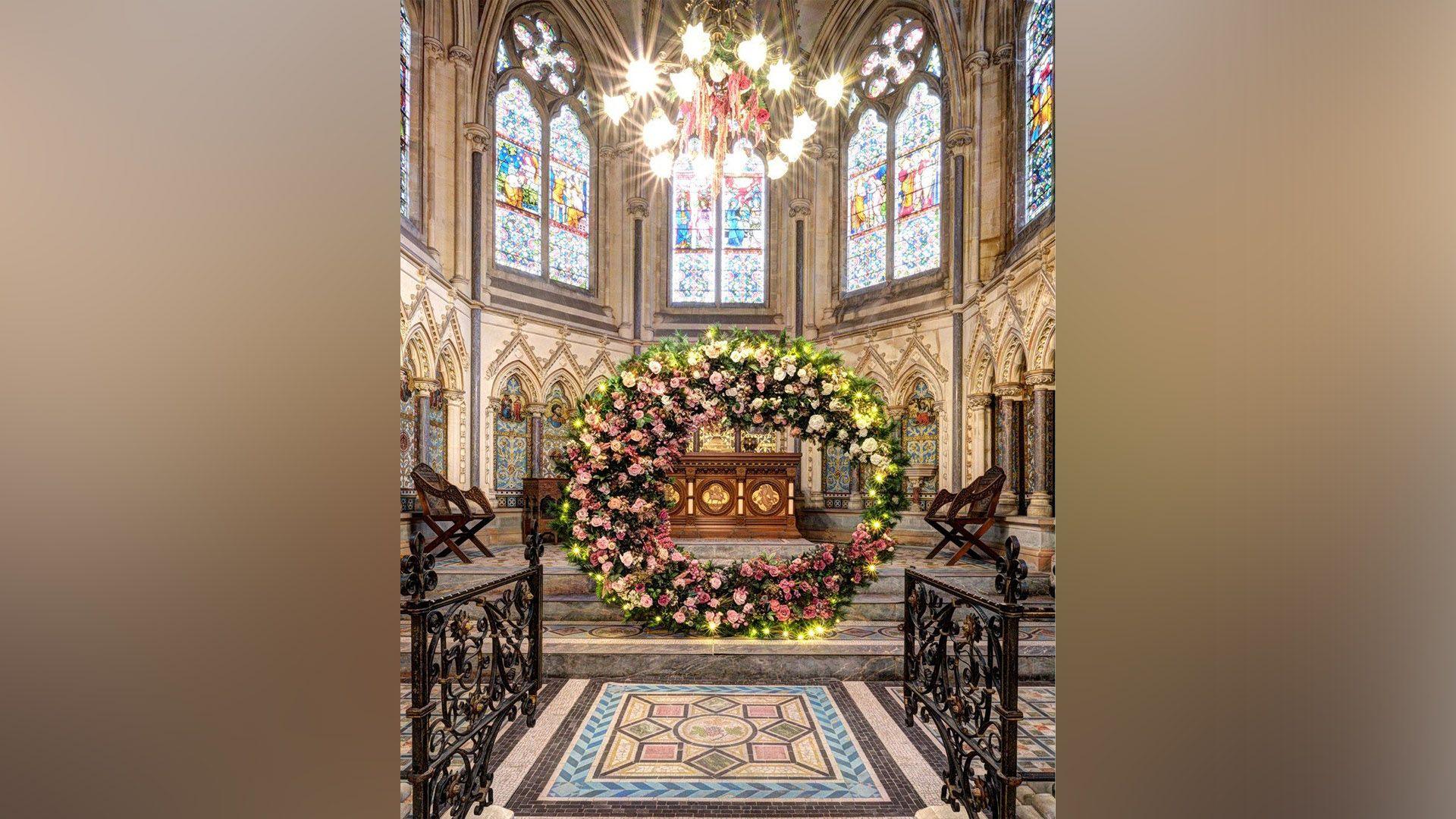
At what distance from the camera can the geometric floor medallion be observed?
323 centimetres

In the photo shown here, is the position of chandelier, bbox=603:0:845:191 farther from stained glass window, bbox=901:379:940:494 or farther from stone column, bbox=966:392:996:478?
stained glass window, bbox=901:379:940:494

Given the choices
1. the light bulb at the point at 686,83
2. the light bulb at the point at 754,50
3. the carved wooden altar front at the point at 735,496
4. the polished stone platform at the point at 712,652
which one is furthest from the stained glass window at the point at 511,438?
the light bulb at the point at 754,50

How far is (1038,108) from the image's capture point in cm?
820

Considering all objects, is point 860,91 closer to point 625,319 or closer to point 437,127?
point 625,319

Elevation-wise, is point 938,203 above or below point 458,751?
above

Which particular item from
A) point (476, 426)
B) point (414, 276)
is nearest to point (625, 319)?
point (476, 426)

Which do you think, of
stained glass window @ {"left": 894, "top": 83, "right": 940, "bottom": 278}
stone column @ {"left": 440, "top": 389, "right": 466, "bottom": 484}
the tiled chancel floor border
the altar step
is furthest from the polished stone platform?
stained glass window @ {"left": 894, "top": 83, "right": 940, "bottom": 278}

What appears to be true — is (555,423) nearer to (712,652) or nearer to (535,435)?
(535,435)

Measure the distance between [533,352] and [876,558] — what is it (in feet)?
21.7

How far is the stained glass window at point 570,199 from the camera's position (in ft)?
35.9

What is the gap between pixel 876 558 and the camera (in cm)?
561

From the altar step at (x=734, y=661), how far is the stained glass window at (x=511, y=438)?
4709 millimetres

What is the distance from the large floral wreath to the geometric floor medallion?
843mm
